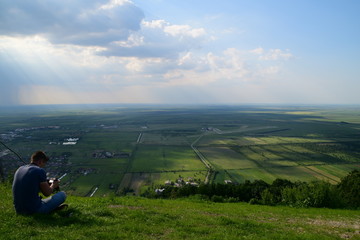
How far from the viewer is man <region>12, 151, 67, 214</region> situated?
26.8ft

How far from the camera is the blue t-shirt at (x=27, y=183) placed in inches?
320

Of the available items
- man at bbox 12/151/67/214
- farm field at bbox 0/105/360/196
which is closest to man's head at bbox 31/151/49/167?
man at bbox 12/151/67/214

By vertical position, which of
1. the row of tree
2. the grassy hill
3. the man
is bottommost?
the row of tree

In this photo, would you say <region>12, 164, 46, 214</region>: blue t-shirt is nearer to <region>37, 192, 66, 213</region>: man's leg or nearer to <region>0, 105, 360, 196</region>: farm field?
<region>37, 192, 66, 213</region>: man's leg

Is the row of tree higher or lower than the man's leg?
lower

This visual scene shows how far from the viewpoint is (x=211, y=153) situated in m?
103

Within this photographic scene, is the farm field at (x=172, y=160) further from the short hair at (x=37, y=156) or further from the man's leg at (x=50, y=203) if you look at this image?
the short hair at (x=37, y=156)

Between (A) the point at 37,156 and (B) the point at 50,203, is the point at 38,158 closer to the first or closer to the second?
(A) the point at 37,156

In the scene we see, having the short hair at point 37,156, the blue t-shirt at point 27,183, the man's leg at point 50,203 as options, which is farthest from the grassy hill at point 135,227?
the short hair at point 37,156

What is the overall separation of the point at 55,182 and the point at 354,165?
332ft

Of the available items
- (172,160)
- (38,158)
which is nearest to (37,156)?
(38,158)

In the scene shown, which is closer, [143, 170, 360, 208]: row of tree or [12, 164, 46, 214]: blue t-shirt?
[12, 164, 46, 214]: blue t-shirt

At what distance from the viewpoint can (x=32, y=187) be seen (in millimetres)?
8250

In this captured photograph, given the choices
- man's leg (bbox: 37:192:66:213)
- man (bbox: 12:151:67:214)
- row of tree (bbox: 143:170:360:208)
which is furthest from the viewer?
row of tree (bbox: 143:170:360:208)
